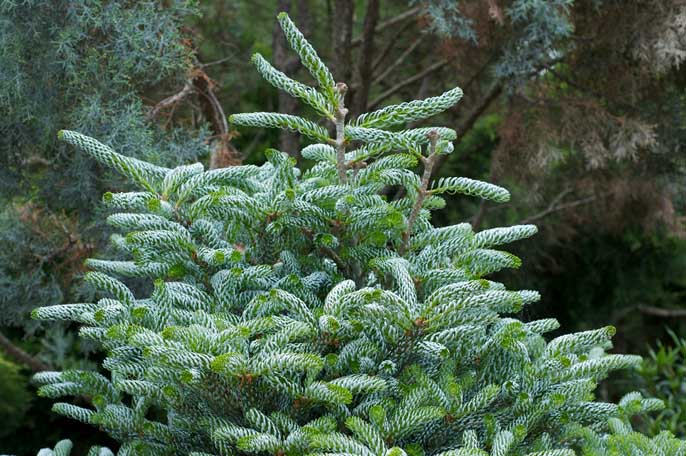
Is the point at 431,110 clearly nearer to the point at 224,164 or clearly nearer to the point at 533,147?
the point at 224,164

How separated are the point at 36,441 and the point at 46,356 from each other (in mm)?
811

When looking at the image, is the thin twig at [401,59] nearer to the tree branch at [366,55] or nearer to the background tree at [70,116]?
the tree branch at [366,55]

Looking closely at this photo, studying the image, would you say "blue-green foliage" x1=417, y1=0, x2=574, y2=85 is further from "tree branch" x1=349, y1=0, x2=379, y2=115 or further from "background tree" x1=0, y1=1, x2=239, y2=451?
"background tree" x1=0, y1=1, x2=239, y2=451

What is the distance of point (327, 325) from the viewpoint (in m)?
1.67

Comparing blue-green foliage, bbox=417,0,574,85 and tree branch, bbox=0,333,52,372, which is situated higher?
blue-green foliage, bbox=417,0,574,85

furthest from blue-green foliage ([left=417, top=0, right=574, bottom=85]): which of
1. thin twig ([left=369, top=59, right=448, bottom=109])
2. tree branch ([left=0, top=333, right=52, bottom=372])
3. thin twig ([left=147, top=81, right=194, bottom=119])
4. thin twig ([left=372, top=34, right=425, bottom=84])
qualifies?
tree branch ([left=0, top=333, right=52, bottom=372])

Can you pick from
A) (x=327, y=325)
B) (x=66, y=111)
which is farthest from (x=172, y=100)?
(x=327, y=325)

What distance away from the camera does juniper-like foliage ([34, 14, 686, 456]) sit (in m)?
1.67

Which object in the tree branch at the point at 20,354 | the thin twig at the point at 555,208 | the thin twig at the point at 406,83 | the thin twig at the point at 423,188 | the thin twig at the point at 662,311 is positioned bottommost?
the thin twig at the point at 662,311

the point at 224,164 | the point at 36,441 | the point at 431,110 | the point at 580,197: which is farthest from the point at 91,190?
the point at 580,197

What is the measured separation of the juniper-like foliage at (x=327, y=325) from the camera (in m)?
1.67

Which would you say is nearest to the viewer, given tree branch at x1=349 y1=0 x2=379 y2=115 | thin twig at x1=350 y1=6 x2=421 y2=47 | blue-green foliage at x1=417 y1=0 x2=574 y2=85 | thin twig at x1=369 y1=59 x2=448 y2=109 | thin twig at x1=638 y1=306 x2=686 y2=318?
blue-green foliage at x1=417 y1=0 x2=574 y2=85

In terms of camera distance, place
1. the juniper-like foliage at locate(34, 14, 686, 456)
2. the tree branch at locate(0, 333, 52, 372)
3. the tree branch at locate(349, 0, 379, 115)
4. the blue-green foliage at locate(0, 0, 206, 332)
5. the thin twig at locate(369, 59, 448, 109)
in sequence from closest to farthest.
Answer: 1. the juniper-like foliage at locate(34, 14, 686, 456)
2. the blue-green foliage at locate(0, 0, 206, 332)
3. the tree branch at locate(0, 333, 52, 372)
4. the tree branch at locate(349, 0, 379, 115)
5. the thin twig at locate(369, 59, 448, 109)

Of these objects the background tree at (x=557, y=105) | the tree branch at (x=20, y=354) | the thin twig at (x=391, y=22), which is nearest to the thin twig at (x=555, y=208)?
the background tree at (x=557, y=105)
